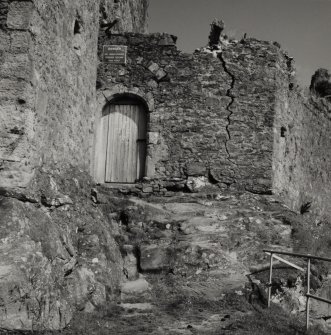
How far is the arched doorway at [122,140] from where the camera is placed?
35.7ft

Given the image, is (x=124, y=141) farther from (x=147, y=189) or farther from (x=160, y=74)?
(x=160, y=74)

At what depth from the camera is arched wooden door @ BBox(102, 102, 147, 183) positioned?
35.7ft

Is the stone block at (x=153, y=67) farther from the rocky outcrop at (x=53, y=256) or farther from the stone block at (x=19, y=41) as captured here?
the stone block at (x=19, y=41)

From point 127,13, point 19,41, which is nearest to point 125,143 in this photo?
point 127,13

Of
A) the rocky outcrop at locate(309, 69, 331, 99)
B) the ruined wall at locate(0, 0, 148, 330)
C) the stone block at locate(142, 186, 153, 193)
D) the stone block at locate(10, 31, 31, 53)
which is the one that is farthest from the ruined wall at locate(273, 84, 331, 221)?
the stone block at locate(10, 31, 31, 53)

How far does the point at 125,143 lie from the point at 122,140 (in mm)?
89

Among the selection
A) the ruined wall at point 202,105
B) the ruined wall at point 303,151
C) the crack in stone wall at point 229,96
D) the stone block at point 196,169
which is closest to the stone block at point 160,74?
the ruined wall at point 202,105

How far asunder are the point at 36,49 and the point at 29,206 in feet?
7.11

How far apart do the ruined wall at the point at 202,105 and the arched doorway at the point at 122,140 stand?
311mm

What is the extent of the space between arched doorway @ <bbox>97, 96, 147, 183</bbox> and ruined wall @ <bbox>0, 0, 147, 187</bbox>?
1168 mm

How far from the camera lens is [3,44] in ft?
22.9

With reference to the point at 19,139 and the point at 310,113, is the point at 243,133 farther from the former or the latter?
the point at 19,139

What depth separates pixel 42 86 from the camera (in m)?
7.44

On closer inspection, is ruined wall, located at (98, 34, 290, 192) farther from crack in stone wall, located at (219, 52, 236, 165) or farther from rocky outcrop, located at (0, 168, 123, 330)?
rocky outcrop, located at (0, 168, 123, 330)
